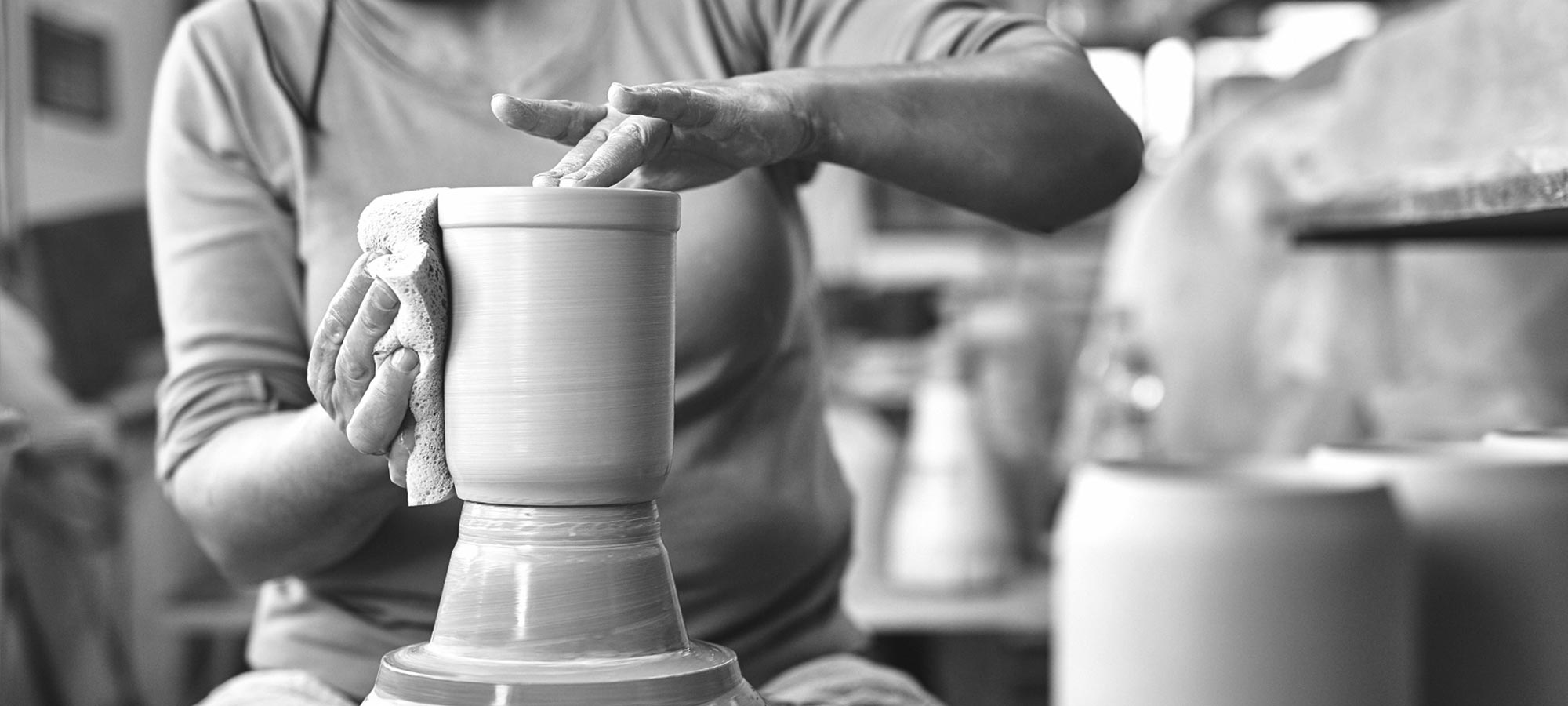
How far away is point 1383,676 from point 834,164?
0.44m

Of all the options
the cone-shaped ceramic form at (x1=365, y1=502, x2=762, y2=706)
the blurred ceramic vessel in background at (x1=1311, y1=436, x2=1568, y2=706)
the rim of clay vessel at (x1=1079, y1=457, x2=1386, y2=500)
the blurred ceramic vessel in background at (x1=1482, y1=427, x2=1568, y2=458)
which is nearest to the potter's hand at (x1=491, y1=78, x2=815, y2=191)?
the cone-shaped ceramic form at (x1=365, y1=502, x2=762, y2=706)

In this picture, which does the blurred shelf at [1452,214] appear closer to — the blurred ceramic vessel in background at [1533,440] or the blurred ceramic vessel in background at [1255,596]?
the blurred ceramic vessel in background at [1533,440]

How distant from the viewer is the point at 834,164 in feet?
2.86

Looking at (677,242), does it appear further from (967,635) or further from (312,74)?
(967,635)

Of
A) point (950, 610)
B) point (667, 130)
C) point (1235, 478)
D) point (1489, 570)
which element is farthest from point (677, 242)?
point (950, 610)

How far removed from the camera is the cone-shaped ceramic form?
2.03 ft

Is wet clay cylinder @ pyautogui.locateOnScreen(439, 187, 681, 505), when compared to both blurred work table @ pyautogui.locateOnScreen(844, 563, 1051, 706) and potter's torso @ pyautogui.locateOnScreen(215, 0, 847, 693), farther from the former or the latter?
blurred work table @ pyautogui.locateOnScreen(844, 563, 1051, 706)

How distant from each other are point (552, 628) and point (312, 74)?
1.46 ft

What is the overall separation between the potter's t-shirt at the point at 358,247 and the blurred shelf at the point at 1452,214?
0.38 m

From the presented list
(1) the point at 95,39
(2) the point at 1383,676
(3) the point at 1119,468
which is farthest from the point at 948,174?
(1) the point at 95,39

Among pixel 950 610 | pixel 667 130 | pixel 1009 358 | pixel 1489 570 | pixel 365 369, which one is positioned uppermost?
pixel 667 130

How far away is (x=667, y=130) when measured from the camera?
0.70m

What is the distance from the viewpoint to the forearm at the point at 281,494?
776 mm

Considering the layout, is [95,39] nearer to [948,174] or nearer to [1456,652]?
[948,174]
